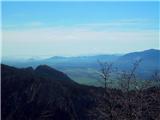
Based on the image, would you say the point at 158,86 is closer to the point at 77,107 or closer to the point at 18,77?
the point at 77,107

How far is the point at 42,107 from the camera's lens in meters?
A: 82.5

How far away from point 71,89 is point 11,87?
15587 millimetres

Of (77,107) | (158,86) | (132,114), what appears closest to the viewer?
(132,114)

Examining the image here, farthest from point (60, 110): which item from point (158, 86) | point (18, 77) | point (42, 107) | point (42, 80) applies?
point (158, 86)

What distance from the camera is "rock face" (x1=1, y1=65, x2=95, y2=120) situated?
267ft

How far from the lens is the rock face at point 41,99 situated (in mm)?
81287

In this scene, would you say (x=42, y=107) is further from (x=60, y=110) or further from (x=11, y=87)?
(x=11, y=87)

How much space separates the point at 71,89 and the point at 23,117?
54.7 ft

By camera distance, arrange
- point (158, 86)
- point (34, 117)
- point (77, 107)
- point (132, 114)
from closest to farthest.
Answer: point (132, 114)
point (158, 86)
point (34, 117)
point (77, 107)

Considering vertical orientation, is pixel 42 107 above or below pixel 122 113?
below

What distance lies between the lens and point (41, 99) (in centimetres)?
8450

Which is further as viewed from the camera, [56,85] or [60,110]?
[56,85]

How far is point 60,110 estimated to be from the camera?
81562 mm

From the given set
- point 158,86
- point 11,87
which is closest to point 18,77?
point 11,87
